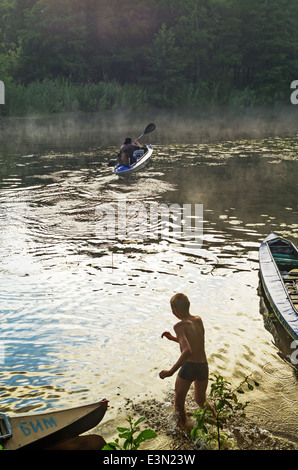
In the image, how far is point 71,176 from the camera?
19266mm

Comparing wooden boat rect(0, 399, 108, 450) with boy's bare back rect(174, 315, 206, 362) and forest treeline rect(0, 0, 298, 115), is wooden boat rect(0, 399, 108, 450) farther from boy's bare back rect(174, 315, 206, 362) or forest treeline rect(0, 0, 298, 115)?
forest treeline rect(0, 0, 298, 115)

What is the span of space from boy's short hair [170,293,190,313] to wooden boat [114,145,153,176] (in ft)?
45.3

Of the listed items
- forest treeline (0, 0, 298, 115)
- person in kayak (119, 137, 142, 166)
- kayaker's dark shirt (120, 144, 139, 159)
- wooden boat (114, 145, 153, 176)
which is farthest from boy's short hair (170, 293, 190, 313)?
forest treeline (0, 0, 298, 115)

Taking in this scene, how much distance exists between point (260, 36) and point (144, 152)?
4437 cm

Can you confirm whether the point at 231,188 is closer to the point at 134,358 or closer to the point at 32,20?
the point at 134,358

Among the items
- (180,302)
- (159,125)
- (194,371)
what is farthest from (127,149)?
(159,125)

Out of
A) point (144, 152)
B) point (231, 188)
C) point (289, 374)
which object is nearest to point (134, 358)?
point (289, 374)

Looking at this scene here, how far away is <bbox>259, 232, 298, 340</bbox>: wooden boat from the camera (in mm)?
6984

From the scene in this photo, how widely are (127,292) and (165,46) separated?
158 ft

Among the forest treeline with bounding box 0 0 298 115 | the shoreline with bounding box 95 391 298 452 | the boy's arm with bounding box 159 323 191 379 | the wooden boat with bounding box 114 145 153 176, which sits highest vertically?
the forest treeline with bounding box 0 0 298 115

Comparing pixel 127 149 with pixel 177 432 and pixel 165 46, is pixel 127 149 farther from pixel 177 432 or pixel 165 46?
pixel 165 46

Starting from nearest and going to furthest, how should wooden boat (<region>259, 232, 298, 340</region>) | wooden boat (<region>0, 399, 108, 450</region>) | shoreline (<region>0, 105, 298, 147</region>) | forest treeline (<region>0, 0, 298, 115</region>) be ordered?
wooden boat (<region>0, 399, 108, 450</region>) → wooden boat (<region>259, 232, 298, 340</region>) → shoreline (<region>0, 105, 298, 147</region>) → forest treeline (<region>0, 0, 298, 115</region>)

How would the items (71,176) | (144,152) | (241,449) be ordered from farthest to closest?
(144,152), (71,176), (241,449)
